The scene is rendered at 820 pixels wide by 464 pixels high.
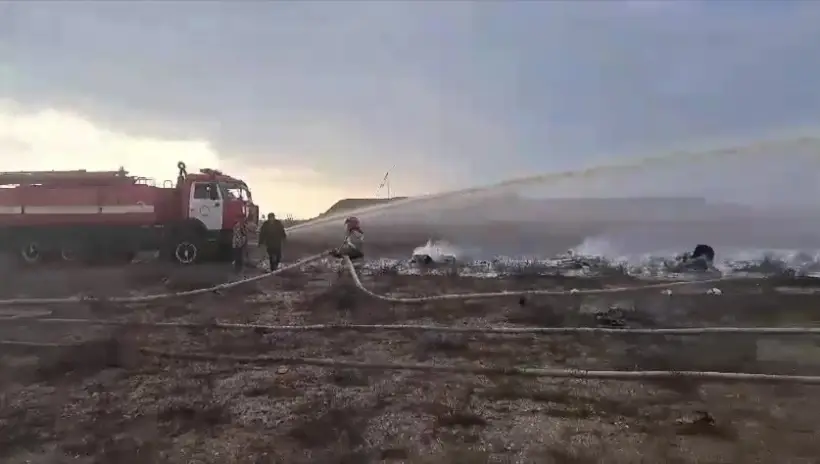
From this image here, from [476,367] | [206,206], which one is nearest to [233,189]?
[206,206]

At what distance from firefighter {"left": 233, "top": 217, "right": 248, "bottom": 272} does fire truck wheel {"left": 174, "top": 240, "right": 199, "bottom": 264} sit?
5.39 ft

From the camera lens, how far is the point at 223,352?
846 cm

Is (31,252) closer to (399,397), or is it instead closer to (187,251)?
(187,251)

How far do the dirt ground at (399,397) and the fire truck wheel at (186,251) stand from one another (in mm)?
11125

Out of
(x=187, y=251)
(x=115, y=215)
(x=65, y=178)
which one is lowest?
(x=187, y=251)

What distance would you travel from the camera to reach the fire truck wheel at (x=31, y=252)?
23734 mm

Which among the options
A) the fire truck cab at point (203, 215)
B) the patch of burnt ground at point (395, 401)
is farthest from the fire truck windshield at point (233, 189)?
the patch of burnt ground at point (395, 401)

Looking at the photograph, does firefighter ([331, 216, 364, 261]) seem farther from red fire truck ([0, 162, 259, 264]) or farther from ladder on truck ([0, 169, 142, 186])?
ladder on truck ([0, 169, 142, 186])

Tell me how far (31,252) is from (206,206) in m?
7.38

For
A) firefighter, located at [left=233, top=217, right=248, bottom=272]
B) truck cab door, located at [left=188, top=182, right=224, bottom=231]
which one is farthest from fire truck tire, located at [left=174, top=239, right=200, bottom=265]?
firefighter, located at [left=233, top=217, right=248, bottom=272]

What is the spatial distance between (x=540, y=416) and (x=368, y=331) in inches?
174

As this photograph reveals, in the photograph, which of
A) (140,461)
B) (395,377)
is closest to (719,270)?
(395,377)

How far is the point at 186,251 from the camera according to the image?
74.1ft

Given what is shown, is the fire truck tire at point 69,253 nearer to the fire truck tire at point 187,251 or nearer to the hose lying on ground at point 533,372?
the fire truck tire at point 187,251
